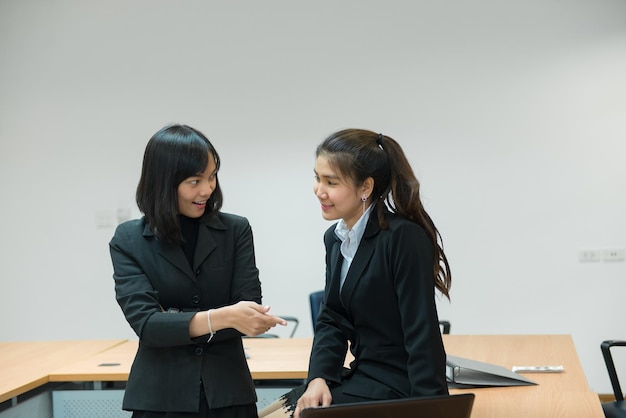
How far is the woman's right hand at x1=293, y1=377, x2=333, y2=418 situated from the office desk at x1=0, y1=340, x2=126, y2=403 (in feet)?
4.80

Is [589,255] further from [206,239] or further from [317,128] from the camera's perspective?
[206,239]

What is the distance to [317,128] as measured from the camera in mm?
5914

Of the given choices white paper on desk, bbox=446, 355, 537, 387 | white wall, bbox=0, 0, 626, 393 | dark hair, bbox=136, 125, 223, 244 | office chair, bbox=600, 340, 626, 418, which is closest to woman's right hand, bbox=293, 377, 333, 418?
dark hair, bbox=136, 125, 223, 244

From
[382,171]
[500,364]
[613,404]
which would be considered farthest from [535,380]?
[382,171]

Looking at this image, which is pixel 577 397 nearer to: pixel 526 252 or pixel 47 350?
pixel 47 350

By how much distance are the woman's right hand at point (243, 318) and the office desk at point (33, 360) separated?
53.7 inches

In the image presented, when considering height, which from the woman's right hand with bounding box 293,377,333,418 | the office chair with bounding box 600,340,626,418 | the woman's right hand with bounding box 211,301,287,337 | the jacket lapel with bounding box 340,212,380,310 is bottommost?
the office chair with bounding box 600,340,626,418

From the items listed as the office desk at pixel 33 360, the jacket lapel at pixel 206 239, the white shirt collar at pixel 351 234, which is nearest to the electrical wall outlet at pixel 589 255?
the office desk at pixel 33 360

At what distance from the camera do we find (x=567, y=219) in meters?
5.59

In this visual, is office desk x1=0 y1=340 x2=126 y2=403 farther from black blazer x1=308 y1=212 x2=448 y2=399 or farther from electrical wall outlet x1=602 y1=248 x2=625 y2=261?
electrical wall outlet x1=602 y1=248 x2=625 y2=261

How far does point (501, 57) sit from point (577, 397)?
353cm

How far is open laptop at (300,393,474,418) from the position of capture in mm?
1767

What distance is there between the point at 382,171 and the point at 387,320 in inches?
17.2

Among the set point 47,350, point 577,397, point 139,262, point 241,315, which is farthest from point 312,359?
point 47,350
